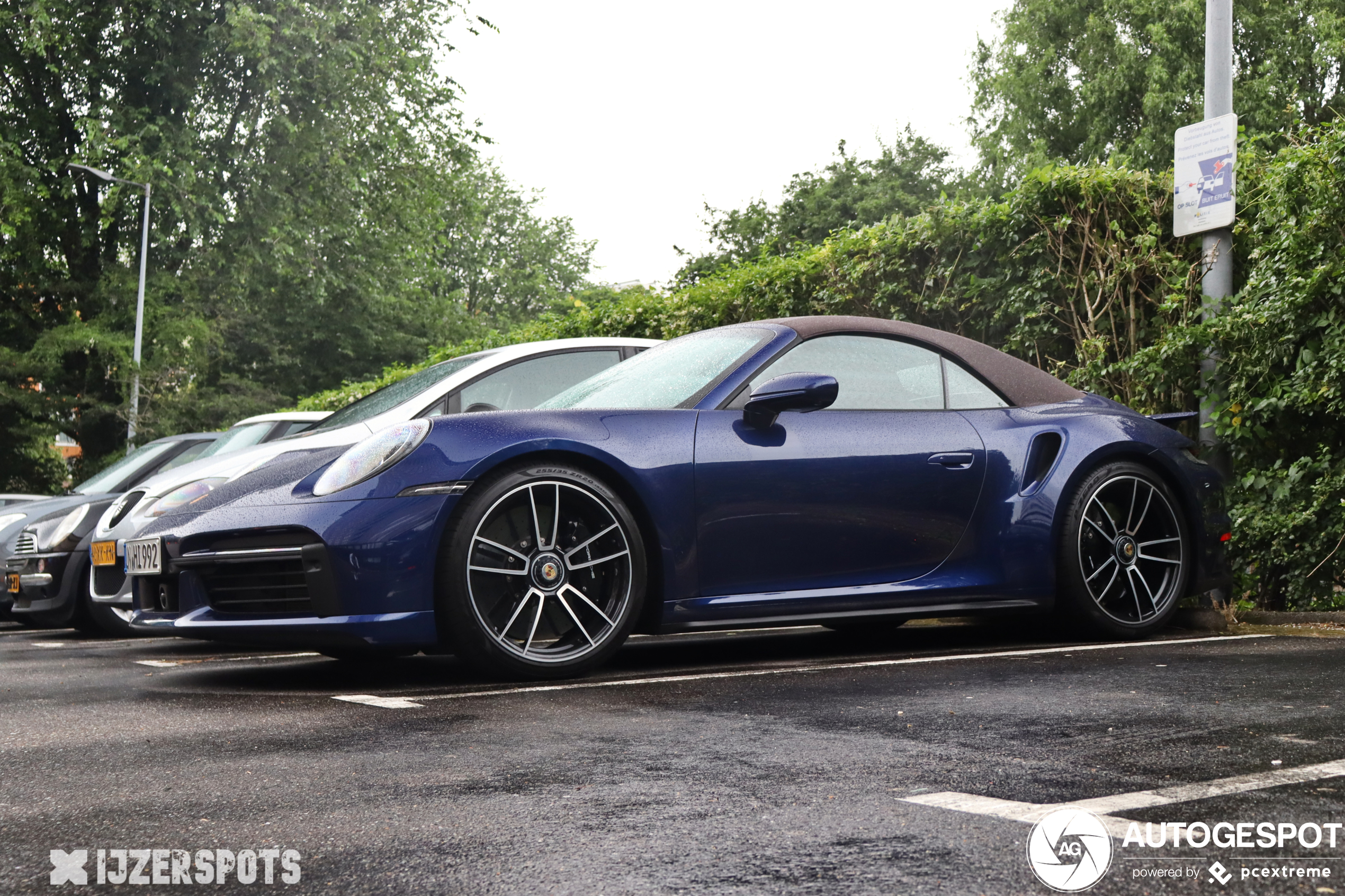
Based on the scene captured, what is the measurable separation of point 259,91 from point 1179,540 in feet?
79.7

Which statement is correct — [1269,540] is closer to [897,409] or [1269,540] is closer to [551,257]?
[897,409]

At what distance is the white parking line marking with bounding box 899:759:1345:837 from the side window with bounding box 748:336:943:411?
2.82 meters

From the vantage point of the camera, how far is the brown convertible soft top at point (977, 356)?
5664mm

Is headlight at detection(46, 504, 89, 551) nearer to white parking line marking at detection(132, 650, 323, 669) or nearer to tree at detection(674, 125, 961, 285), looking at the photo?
white parking line marking at detection(132, 650, 323, 669)

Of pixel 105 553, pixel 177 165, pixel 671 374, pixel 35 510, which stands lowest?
pixel 105 553

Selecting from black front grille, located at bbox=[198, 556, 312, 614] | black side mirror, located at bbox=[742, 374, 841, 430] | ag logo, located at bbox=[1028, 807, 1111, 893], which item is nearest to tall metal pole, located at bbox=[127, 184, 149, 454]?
black front grille, located at bbox=[198, 556, 312, 614]

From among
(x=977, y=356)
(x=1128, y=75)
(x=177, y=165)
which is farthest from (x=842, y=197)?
(x=977, y=356)

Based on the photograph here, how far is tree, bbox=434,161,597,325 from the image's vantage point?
56688mm

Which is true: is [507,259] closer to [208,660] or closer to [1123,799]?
[208,660]

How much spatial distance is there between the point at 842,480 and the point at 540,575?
126cm

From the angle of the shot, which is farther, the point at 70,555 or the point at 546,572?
the point at 70,555

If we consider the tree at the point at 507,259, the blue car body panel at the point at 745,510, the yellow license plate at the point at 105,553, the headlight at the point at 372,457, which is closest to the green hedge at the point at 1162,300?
the blue car body panel at the point at 745,510

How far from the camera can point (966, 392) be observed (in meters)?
5.75

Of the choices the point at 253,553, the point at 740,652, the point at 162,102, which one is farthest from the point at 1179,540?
the point at 162,102
